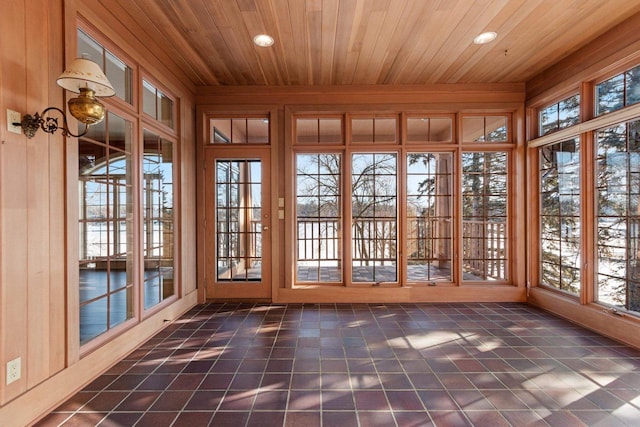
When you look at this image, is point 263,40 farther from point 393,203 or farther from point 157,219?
point 393,203

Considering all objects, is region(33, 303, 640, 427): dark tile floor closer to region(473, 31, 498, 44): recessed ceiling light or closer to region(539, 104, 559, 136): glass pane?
region(539, 104, 559, 136): glass pane

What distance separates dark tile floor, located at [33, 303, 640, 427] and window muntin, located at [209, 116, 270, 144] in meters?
2.43

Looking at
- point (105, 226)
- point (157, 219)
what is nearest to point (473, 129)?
point (157, 219)

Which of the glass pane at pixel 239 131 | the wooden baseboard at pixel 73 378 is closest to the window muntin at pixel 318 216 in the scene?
the glass pane at pixel 239 131

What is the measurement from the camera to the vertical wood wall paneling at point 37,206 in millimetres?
1896

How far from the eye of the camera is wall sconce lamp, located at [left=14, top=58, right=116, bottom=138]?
1.84 m

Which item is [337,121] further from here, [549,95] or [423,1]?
[549,95]

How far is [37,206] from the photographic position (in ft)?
6.42

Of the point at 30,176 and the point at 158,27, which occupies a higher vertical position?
the point at 158,27

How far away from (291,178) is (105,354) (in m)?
2.80

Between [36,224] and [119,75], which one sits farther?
[119,75]

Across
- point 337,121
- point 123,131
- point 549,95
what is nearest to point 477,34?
point 549,95

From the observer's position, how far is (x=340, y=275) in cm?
442

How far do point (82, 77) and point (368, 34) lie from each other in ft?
7.99
